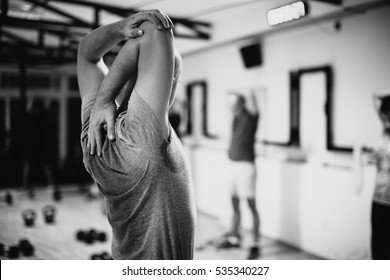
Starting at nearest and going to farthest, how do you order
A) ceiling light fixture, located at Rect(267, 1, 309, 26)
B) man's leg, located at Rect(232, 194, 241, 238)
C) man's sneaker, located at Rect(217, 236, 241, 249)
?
ceiling light fixture, located at Rect(267, 1, 309, 26)
man's sneaker, located at Rect(217, 236, 241, 249)
man's leg, located at Rect(232, 194, 241, 238)

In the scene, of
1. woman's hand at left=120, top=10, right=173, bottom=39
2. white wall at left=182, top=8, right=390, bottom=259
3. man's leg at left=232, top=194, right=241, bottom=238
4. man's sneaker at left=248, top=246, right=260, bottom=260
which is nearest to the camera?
woman's hand at left=120, top=10, right=173, bottom=39

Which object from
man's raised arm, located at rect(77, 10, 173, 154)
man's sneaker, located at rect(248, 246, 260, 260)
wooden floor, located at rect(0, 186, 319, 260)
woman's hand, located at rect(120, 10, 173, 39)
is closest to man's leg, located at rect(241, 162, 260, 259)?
man's sneaker, located at rect(248, 246, 260, 260)

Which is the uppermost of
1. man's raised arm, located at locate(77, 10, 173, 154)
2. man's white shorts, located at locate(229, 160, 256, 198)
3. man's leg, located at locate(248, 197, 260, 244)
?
man's raised arm, located at locate(77, 10, 173, 154)

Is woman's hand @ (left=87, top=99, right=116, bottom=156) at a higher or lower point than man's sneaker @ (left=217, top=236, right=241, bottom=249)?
higher

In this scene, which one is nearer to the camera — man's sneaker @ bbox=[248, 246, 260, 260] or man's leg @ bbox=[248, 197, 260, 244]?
man's sneaker @ bbox=[248, 246, 260, 260]

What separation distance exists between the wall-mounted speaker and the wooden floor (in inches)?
82.6

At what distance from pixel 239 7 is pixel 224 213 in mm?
2589

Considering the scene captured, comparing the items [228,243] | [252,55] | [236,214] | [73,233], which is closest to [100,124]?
[228,243]

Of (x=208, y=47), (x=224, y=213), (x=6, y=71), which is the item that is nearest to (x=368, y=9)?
(x=208, y=47)

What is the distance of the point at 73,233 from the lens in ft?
14.1

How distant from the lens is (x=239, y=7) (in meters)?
4.29

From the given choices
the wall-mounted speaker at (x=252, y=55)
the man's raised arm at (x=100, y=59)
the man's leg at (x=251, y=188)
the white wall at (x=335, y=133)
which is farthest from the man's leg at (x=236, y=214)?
the man's raised arm at (x=100, y=59)

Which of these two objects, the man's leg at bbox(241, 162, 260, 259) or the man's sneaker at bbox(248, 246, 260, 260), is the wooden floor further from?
the man's leg at bbox(241, 162, 260, 259)

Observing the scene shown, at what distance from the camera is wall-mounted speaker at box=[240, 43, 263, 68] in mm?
4594
